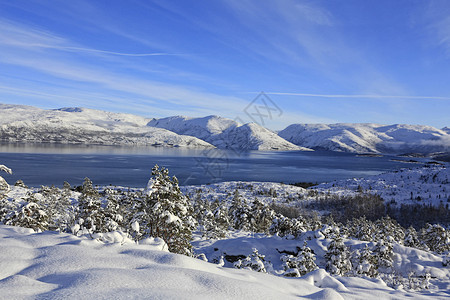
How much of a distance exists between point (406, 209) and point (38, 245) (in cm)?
6302

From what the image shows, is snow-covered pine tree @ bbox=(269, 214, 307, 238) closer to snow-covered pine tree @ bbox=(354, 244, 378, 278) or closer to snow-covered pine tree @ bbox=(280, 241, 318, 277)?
snow-covered pine tree @ bbox=(354, 244, 378, 278)

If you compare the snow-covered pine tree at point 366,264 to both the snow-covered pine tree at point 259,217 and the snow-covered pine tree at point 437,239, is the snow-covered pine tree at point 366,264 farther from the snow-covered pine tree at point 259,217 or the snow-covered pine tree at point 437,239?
the snow-covered pine tree at point 259,217

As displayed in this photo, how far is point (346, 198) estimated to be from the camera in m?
60.4

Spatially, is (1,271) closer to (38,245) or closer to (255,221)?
(38,245)

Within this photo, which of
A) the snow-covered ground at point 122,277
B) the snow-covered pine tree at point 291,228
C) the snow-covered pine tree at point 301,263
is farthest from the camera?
the snow-covered pine tree at point 291,228

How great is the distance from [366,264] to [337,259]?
56.8 inches

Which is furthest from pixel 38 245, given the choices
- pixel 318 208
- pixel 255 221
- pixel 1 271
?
pixel 318 208

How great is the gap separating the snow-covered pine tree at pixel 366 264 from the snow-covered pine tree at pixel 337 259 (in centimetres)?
60

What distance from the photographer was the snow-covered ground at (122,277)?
407 centimetres

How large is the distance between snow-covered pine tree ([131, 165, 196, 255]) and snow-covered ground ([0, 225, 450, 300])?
664 cm

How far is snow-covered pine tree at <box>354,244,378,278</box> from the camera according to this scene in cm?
1434

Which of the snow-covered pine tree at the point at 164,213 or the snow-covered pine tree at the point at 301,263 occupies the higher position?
the snow-covered pine tree at the point at 164,213

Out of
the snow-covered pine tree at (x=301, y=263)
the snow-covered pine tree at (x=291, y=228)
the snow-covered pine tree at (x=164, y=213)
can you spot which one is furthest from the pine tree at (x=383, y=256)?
the snow-covered pine tree at (x=164, y=213)

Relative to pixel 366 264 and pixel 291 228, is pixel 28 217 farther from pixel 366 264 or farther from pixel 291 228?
pixel 366 264
